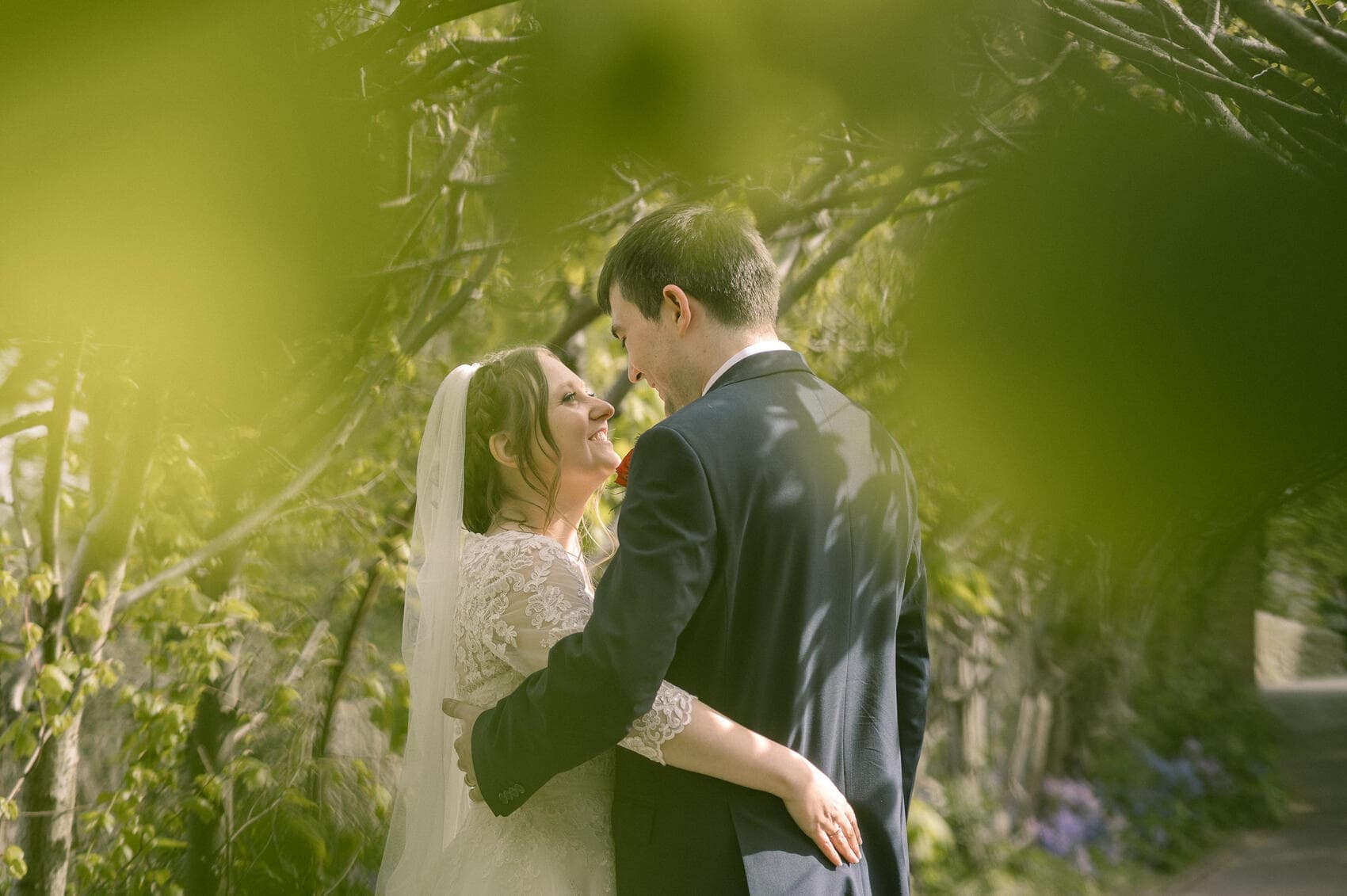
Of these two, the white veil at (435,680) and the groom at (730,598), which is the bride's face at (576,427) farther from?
the groom at (730,598)

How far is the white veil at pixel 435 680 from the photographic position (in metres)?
2.38

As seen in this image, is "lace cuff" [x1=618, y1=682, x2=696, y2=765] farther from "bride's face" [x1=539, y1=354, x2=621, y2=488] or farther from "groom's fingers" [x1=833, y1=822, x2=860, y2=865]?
"bride's face" [x1=539, y1=354, x2=621, y2=488]

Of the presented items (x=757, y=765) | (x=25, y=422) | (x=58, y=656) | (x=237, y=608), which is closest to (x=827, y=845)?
(x=757, y=765)

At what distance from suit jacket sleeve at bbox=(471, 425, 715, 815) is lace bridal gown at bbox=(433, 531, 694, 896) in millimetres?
261

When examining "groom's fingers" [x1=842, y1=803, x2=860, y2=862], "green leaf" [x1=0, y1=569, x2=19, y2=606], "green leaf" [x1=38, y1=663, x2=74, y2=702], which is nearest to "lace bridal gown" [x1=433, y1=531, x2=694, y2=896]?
"groom's fingers" [x1=842, y1=803, x2=860, y2=862]

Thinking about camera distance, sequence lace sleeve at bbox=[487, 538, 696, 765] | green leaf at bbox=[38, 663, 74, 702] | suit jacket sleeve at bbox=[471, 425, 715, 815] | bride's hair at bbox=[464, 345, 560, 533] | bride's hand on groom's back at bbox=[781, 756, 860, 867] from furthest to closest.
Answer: green leaf at bbox=[38, 663, 74, 702]
bride's hair at bbox=[464, 345, 560, 533]
lace sleeve at bbox=[487, 538, 696, 765]
bride's hand on groom's back at bbox=[781, 756, 860, 867]
suit jacket sleeve at bbox=[471, 425, 715, 815]

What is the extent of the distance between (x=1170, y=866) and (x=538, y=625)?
6561 millimetres

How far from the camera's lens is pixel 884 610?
197 cm

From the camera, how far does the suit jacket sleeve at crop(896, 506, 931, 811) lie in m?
2.09

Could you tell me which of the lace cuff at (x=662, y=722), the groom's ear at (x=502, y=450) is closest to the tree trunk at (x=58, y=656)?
the groom's ear at (x=502, y=450)

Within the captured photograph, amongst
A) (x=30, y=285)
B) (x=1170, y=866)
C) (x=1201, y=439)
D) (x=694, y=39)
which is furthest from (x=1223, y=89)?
(x=1170, y=866)

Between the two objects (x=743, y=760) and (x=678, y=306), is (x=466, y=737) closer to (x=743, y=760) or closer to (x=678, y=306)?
(x=743, y=760)

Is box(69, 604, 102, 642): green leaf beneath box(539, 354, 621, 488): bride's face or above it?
beneath

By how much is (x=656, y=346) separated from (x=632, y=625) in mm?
530
